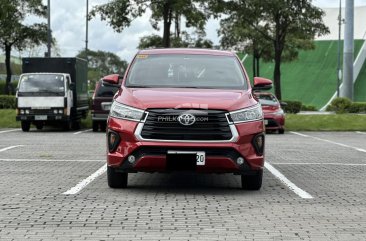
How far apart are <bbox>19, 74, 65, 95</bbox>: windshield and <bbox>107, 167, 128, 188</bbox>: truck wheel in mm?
14661

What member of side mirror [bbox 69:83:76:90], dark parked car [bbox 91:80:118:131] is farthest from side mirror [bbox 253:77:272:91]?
side mirror [bbox 69:83:76:90]

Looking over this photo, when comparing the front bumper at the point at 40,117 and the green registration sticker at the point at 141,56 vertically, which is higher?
the green registration sticker at the point at 141,56

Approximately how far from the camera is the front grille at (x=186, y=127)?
8.16 m

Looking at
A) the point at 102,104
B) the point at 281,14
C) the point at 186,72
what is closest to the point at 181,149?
the point at 186,72

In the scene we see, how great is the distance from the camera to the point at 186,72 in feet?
31.1

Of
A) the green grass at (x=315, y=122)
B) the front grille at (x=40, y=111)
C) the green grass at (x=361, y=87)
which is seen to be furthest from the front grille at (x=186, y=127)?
the green grass at (x=361, y=87)

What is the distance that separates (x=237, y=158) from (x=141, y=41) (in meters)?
39.1

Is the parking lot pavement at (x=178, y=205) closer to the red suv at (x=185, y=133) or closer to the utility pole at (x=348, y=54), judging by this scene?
the red suv at (x=185, y=133)

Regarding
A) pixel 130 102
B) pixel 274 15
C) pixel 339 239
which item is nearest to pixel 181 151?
pixel 130 102

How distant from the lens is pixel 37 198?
26.5 ft

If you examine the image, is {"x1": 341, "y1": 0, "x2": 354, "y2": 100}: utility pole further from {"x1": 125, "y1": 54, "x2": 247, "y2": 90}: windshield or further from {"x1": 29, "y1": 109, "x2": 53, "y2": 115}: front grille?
{"x1": 125, "y1": 54, "x2": 247, "y2": 90}: windshield

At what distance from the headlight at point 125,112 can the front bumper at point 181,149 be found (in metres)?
0.07

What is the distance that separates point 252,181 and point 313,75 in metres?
62.1

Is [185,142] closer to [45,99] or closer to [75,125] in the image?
[45,99]
